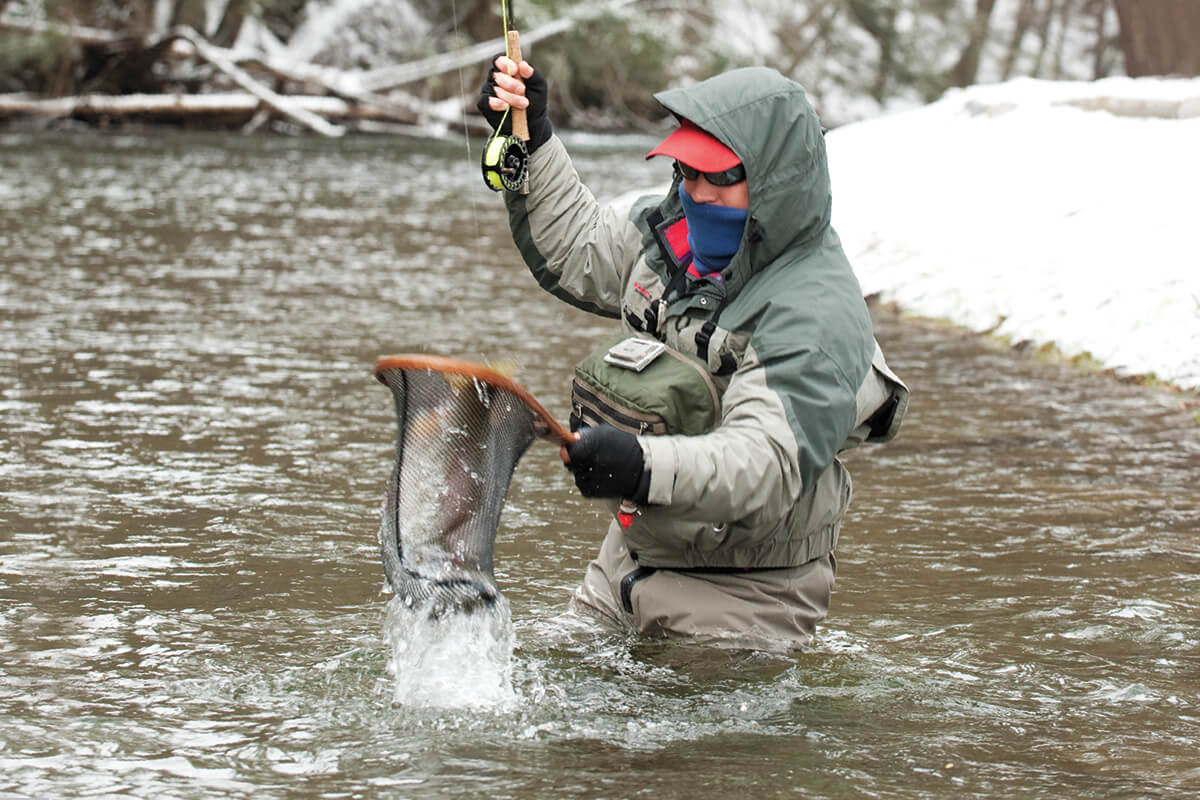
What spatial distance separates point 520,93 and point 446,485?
1217mm

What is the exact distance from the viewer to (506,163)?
471 cm

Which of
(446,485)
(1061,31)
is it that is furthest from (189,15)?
(446,485)

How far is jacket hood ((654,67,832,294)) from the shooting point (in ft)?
13.4

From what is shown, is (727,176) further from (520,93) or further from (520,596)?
(520,596)

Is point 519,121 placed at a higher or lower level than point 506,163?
higher

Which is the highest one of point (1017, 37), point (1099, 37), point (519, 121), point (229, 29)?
point (1099, 37)

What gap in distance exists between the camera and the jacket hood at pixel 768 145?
A: 408cm

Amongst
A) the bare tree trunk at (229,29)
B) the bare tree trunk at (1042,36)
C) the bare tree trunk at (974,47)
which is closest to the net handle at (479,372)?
the bare tree trunk at (229,29)

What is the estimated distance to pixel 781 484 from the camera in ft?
12.9

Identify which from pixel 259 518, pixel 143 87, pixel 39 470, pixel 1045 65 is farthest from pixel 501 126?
pixel 1045 65

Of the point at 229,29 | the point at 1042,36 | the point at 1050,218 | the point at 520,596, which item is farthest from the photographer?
the point at 1042,36

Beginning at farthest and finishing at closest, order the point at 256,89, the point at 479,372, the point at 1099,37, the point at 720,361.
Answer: the point at 1099,37 < the point at 256,89 < the point at 720,361 < the point at 479,372

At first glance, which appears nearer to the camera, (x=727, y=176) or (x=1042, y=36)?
(x=727, y=176)

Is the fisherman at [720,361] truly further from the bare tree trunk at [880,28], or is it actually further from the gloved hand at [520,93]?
the bare tree trunk at [880,28]
